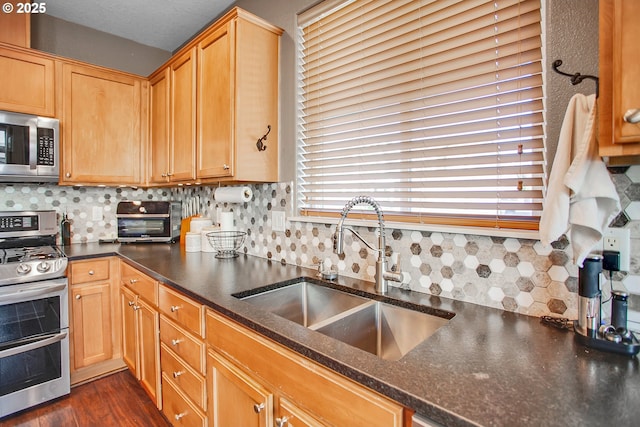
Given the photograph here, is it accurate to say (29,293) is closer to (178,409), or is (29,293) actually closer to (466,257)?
(178,409)

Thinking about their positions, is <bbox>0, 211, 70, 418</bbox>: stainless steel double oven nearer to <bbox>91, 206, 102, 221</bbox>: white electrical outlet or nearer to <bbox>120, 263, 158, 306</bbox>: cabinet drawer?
<bbox>120, 263, 158, 306</bbox>: cabinet drawer

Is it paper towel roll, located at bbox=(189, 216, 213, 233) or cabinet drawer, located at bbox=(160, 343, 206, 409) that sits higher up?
paper towel roll, located at bbox=(189, 216, 213, 233)

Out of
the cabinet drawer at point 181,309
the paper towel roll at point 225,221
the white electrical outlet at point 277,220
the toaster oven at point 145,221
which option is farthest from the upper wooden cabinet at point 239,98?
the toaster oven at point 145,221

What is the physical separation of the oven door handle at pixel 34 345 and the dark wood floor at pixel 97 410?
0.41 metres

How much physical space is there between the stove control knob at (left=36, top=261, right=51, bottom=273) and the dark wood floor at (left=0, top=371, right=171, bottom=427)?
0.87 metres

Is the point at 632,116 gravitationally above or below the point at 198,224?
above

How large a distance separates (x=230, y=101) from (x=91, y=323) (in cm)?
184

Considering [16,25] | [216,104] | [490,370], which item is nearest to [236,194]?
[216,104]

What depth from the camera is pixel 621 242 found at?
0.91 meters

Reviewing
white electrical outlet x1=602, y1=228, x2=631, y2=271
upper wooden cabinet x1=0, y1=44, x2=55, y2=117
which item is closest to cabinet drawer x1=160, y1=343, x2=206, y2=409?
white electrical outlet x1=602, y1=228, x2=631, y2=271

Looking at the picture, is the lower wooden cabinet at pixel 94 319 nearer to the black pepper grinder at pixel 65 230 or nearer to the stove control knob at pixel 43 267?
the stove control knob at pixel 43 267

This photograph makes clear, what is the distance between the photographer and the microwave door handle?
2.17m

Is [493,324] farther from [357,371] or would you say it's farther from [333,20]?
[333,20]

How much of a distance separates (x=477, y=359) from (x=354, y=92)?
1.28 metres
